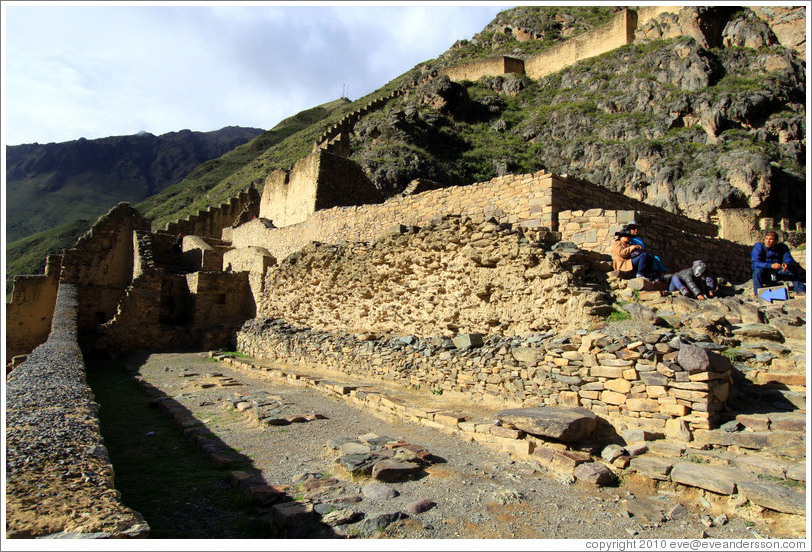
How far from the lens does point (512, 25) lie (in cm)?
6531

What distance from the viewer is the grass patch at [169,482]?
11.9 feet

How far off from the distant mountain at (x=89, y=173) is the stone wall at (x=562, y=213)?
2474 inches

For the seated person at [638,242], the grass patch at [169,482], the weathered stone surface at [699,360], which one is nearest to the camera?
the grass patch at [169,482]

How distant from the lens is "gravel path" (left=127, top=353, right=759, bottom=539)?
3.65m

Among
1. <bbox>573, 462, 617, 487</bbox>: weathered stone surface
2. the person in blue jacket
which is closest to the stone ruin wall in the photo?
<bbox>573, 462, 617, 487</bbox>: weathered stone surface

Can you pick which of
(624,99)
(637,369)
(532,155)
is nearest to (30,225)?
(532,155)

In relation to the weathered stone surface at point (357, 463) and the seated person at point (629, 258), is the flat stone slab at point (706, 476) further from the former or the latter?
the seated person at point (629, 258)

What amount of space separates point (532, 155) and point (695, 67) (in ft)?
48.1

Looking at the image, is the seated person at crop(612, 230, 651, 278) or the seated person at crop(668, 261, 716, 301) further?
the seated person at crop(612, 230, 651, 278)

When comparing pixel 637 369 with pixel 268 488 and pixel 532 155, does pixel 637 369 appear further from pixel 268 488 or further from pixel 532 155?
pixel 532 155

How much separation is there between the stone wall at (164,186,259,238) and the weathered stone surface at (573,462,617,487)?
72.2 feet

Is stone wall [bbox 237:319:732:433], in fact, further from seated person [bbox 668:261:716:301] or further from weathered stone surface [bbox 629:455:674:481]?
seated person [bbox 668:261:716:301]

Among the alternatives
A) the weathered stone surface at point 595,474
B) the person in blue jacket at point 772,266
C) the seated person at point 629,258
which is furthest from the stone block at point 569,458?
the person in blue jacket at point 772,266

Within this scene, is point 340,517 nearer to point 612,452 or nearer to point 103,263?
point 612,452
